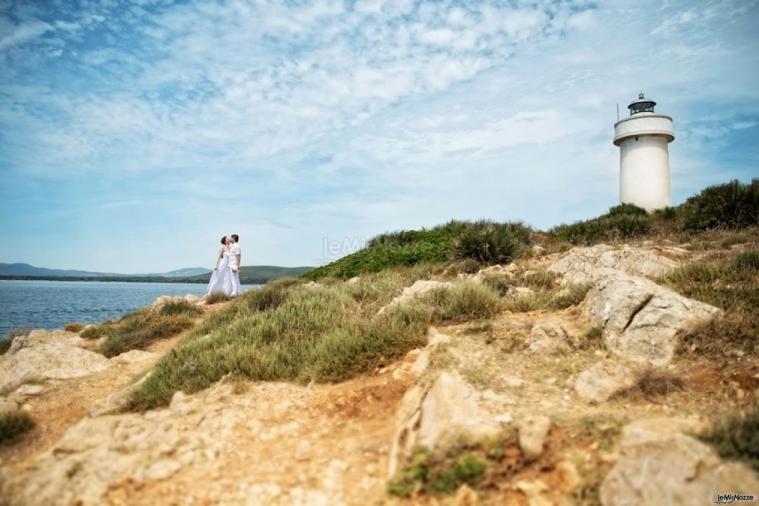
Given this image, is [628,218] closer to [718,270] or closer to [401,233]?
[401,233]

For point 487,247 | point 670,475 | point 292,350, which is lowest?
point 670,475

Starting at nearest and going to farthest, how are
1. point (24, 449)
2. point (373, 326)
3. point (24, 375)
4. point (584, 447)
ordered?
point (584, 447), point (24, 449), point (373, 326), point (24, 375)

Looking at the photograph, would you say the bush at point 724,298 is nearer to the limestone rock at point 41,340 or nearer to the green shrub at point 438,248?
the green shrub at point 438,248

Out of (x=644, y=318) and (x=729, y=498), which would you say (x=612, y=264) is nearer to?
(x=644, y=318)

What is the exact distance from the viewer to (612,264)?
8.64m

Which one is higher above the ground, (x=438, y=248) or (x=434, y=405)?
(x=438, y=248)

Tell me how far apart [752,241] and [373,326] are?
8270mm

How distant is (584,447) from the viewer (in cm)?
311

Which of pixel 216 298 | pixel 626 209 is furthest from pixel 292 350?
pixel 626 209

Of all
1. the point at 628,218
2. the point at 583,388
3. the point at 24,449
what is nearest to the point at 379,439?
the point at 583,388

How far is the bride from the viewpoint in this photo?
16.3m

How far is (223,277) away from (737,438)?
52.2ft

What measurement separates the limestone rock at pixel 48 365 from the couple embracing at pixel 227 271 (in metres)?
7.91

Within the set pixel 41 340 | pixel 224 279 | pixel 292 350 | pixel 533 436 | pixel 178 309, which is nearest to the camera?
pixel 533 436
